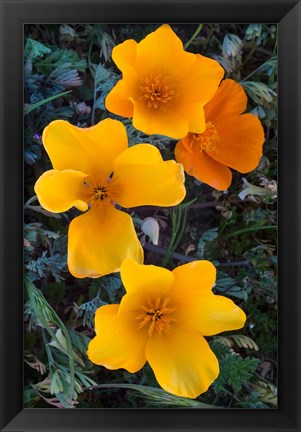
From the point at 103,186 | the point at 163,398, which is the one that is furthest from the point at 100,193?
the point at 163,398

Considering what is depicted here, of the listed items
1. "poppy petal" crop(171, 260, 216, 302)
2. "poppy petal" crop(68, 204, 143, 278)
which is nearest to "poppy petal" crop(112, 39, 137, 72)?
"poppy petal" crop(68, 204, 143, 278)

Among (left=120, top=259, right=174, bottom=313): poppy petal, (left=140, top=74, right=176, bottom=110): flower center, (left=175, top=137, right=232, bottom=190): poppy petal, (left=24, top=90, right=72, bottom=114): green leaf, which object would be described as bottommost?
(left=120, top=259, right=174, bottom=313): poppy petal

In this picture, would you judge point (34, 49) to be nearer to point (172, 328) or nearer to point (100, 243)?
point (100, 243)

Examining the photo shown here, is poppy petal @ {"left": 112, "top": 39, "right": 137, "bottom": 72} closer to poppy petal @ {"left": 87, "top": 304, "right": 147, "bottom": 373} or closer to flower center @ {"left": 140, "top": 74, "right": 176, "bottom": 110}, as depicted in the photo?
flower center @ {"left": 140, "top": 74, "right": 176, "bottom": 110}

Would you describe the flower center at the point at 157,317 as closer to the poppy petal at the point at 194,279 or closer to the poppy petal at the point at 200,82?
the poppy petal at the point at 194,279
